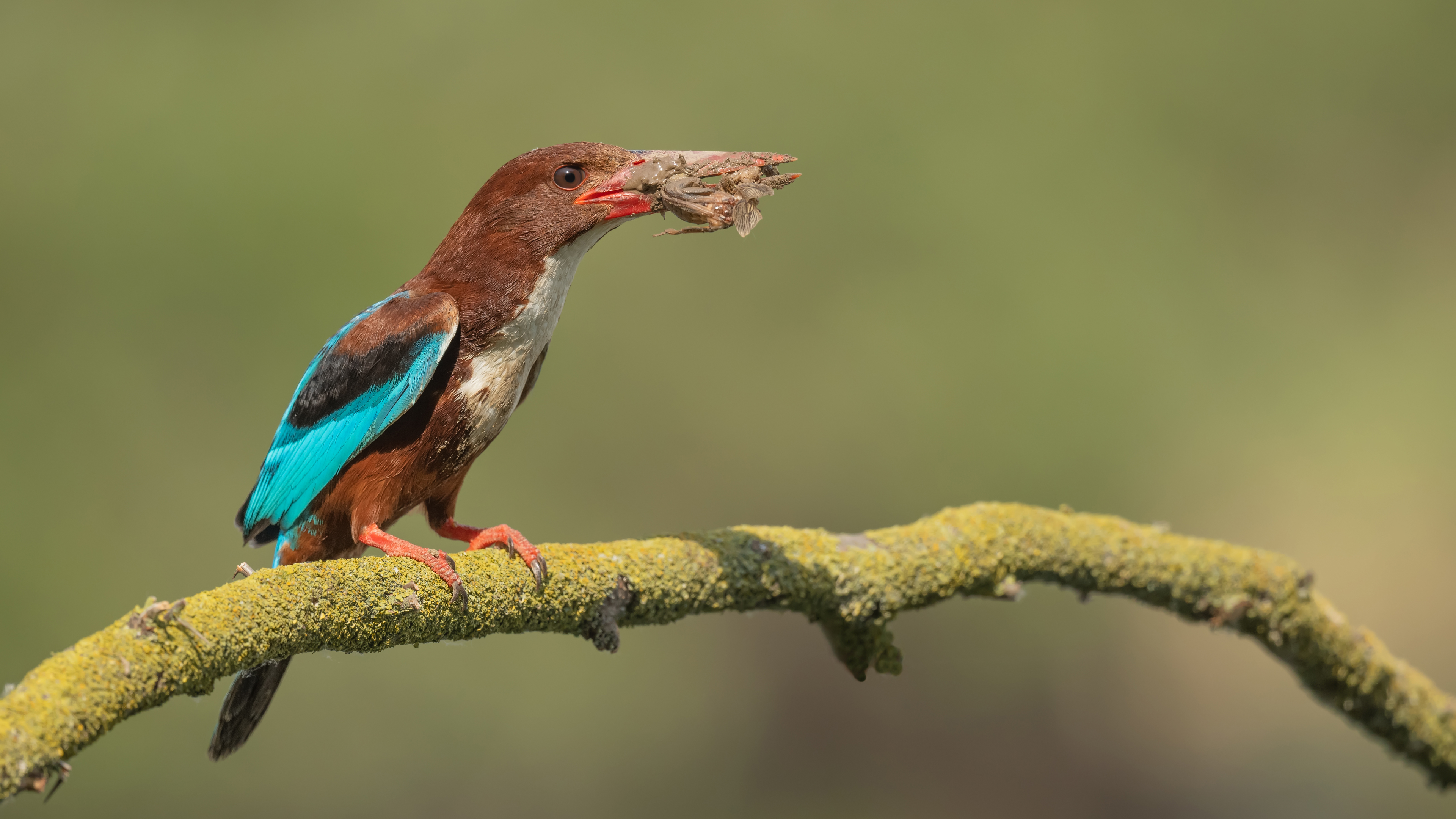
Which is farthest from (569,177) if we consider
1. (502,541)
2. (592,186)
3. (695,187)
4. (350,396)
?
(502,541)

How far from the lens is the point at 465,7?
1011 centimetres

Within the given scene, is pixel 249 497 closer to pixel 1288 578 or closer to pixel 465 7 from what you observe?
pixel 1288 578

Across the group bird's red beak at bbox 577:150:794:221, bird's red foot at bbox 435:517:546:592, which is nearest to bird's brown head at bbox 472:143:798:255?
bird's red beak at bbox 577:150:794:221

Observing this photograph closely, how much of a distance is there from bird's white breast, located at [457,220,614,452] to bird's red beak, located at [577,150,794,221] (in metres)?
0.06

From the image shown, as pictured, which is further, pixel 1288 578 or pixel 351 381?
pixel 1288 578

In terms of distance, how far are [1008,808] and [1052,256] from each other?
4.47 meters

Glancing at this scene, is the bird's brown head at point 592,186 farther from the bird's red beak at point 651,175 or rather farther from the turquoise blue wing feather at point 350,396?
the turquoise blue wing feather at point 350,396

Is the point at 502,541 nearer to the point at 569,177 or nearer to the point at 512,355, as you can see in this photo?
the point at 512,355

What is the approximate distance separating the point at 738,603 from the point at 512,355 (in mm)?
774

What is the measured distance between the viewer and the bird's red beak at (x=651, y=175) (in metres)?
2.73

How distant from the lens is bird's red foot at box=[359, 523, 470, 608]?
2137 millimetres

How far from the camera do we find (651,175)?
272 cm

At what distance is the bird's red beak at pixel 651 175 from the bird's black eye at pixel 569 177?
0.04 m

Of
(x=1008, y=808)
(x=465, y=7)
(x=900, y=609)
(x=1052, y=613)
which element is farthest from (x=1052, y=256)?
(x=900, y=609)
